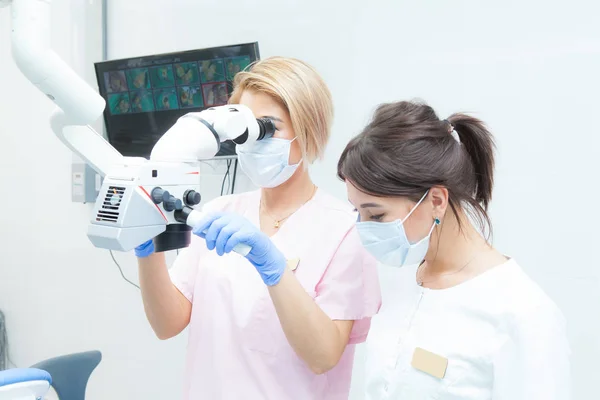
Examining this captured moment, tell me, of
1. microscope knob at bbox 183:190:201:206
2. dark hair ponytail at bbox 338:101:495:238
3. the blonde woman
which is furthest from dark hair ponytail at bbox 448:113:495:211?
microscope knob at bbox 183:190:201:206

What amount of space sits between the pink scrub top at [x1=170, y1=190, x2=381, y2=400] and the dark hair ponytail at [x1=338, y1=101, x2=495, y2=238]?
21 centimetres

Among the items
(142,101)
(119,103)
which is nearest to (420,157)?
(142,101)

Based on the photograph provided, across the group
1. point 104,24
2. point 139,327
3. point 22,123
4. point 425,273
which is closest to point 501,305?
point 425,273

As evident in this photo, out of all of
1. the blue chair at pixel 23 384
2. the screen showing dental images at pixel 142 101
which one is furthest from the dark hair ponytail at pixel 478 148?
the screen showing dental images at pixel 142 101

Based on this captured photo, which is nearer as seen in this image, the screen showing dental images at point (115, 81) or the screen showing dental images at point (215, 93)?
the screen showing dental images at point (215, 93)

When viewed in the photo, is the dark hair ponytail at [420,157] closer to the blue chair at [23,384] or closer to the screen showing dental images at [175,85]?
the blue chair at [23,384]

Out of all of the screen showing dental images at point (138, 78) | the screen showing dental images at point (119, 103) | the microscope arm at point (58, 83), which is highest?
the screen showing dental images at point (138, 78)

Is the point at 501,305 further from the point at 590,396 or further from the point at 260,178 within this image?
the point at 590,396

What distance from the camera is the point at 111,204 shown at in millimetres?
1039

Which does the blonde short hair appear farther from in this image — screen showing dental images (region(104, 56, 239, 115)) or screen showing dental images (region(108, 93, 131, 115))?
screen showing dental images (region(108, 93, 131, 115))

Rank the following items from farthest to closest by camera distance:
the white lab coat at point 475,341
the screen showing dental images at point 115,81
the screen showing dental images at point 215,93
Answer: the screen showing dental images at point 115,81 → the screen showing dental images at point 215,93 → the white lab coat at point 475,341

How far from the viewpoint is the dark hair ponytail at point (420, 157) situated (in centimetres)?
117

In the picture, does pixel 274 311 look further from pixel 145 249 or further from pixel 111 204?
pixel 111 204

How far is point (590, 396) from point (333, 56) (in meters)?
1.46
